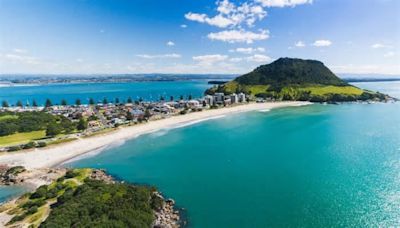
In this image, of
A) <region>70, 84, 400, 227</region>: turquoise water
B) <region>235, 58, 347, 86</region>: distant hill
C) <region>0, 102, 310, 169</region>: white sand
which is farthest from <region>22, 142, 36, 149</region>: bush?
<region>235, 58, 347, 86</region>: distant hill

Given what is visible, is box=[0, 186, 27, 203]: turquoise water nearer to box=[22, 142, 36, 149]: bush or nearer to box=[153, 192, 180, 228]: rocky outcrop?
box=[22, 142, 36, 149]: bush

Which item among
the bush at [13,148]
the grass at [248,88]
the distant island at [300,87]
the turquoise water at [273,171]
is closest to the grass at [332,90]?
the distant island at [300,87]

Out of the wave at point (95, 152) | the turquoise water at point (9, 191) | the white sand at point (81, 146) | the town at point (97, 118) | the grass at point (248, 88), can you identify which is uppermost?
the grass at point (248, 88)

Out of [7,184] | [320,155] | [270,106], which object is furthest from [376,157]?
[270,106]

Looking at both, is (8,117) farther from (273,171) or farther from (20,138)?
(273,171)

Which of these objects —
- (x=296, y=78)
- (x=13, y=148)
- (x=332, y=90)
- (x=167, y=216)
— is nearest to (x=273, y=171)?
(x=167, y=216)

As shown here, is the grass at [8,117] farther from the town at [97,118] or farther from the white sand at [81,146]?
the white sand at [81,146]
